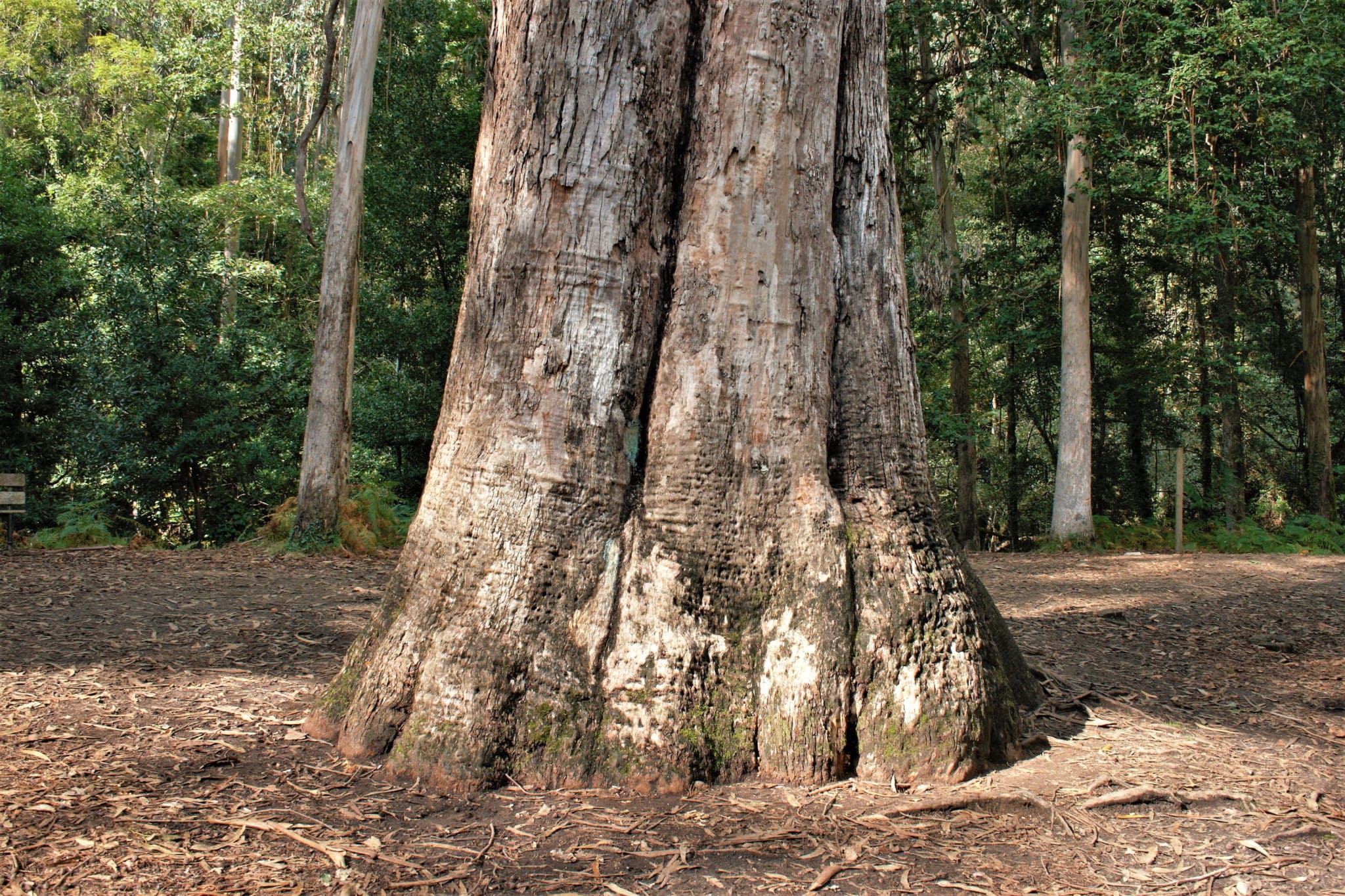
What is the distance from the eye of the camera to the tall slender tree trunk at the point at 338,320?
37.2 feet

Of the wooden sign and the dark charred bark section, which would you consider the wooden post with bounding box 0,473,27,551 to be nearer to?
the wooden sign

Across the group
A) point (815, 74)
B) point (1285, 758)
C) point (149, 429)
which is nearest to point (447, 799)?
point (815, 74)

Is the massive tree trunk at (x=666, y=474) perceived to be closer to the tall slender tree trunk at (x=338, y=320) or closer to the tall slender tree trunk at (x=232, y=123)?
the tall slender tree trunk at (x=338, y=320)

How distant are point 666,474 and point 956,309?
15.0 m

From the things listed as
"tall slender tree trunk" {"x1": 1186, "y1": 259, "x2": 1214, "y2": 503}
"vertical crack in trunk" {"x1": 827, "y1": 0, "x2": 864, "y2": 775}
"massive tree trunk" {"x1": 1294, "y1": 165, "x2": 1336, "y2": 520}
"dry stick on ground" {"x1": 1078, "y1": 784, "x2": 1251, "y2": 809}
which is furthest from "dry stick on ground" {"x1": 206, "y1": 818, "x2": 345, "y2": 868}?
"massive tree trunk" {"x1": 1294, "y1": 165, "x2": 1336, "y2": 520}

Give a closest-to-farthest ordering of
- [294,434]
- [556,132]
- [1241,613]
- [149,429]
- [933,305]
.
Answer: [556,132] < [1241,613] < [149,429] < [294,434] < [933,305]

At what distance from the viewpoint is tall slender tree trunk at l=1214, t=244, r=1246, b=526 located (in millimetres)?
16344

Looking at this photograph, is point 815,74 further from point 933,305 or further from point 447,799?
point 933,305

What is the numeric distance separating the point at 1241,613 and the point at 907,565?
5.59m

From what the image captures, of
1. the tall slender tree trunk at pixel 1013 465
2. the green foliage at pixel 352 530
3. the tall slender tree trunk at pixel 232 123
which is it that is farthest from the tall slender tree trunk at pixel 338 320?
the tall slender tree trunk at pixel 1013 465

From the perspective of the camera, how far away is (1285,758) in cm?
367

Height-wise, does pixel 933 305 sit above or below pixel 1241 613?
above

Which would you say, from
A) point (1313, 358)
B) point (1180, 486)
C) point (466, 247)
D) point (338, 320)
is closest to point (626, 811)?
point (338, 320)

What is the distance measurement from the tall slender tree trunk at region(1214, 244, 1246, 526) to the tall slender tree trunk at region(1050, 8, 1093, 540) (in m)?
3.07
